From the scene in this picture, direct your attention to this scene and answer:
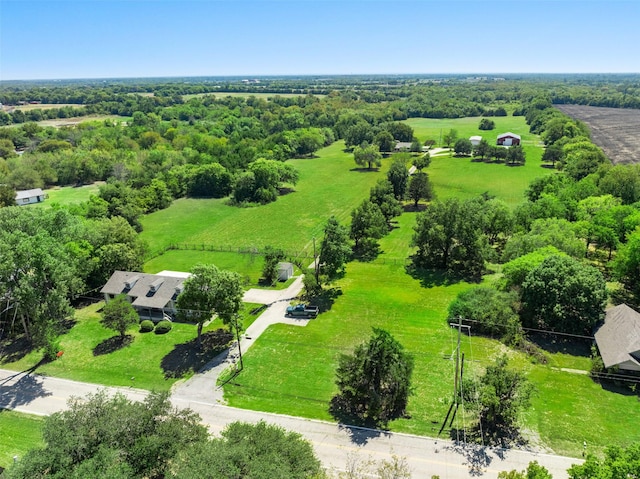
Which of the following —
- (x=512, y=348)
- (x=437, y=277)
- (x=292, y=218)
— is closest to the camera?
(x=512, y=348)

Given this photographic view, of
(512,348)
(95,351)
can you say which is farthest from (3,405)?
(512,348)

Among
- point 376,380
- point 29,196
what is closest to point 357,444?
point 376,380

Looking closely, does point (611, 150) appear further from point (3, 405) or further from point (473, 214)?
point (3, 405)

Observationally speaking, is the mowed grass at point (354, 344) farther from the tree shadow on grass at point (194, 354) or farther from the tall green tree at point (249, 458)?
the tall green tree at point (249, 458)

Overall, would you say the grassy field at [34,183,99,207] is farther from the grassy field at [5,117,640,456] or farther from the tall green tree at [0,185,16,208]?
the grassy field at [5,117,640,456]

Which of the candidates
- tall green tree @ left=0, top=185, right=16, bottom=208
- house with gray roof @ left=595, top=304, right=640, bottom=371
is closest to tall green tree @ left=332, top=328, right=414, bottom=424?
house with gray roof @ left=595, top=304, right=640, bottom=371

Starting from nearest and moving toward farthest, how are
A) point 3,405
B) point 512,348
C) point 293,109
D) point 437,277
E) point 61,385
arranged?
point 3,405, point 61,385, point 512,348, point 437,277, point 293,109

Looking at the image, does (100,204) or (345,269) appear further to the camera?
(100,204)

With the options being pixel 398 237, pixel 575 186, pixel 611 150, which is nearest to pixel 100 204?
pixel 398 237

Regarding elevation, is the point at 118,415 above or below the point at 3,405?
above
